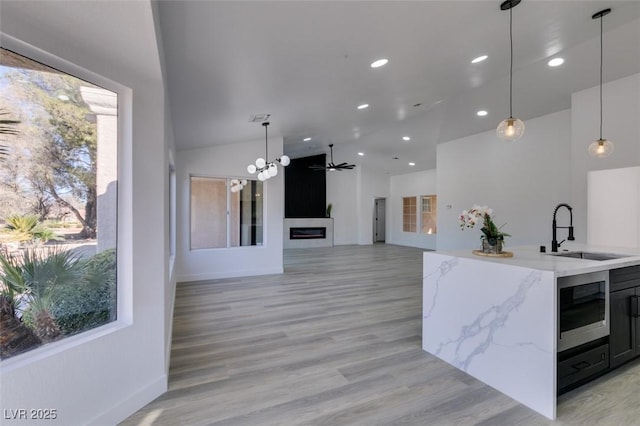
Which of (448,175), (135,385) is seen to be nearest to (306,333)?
(135,385)

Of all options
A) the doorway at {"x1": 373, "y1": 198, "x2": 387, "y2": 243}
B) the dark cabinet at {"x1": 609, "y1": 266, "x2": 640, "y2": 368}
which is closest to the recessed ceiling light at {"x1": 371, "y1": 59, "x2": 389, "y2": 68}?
the dark cabinet at {"x1": 609, "y1": 266, "x2": 640, "y2": 368}

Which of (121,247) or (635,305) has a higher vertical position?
(121,247)

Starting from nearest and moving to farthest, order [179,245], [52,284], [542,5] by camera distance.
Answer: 1. [52,284]
2. [542,5]
3. [179,245]

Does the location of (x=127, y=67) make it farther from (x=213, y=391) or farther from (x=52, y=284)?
(x=213, y=391)

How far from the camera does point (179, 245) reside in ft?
19.6

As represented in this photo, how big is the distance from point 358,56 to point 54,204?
291 centimetres

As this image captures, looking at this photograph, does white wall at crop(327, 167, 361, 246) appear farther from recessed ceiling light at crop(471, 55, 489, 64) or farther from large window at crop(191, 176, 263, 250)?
recessed ceiling light at crop(471, 55, 489, 64)

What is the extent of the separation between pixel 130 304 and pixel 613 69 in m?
6.94

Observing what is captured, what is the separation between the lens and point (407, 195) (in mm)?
13039

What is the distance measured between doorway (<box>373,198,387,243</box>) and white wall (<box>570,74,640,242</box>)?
29.8 ft

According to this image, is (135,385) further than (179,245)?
No

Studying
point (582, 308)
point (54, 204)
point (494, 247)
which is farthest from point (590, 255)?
point (54, 204)

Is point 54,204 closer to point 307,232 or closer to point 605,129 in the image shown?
point 605,129

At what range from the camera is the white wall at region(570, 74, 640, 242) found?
4562mm
